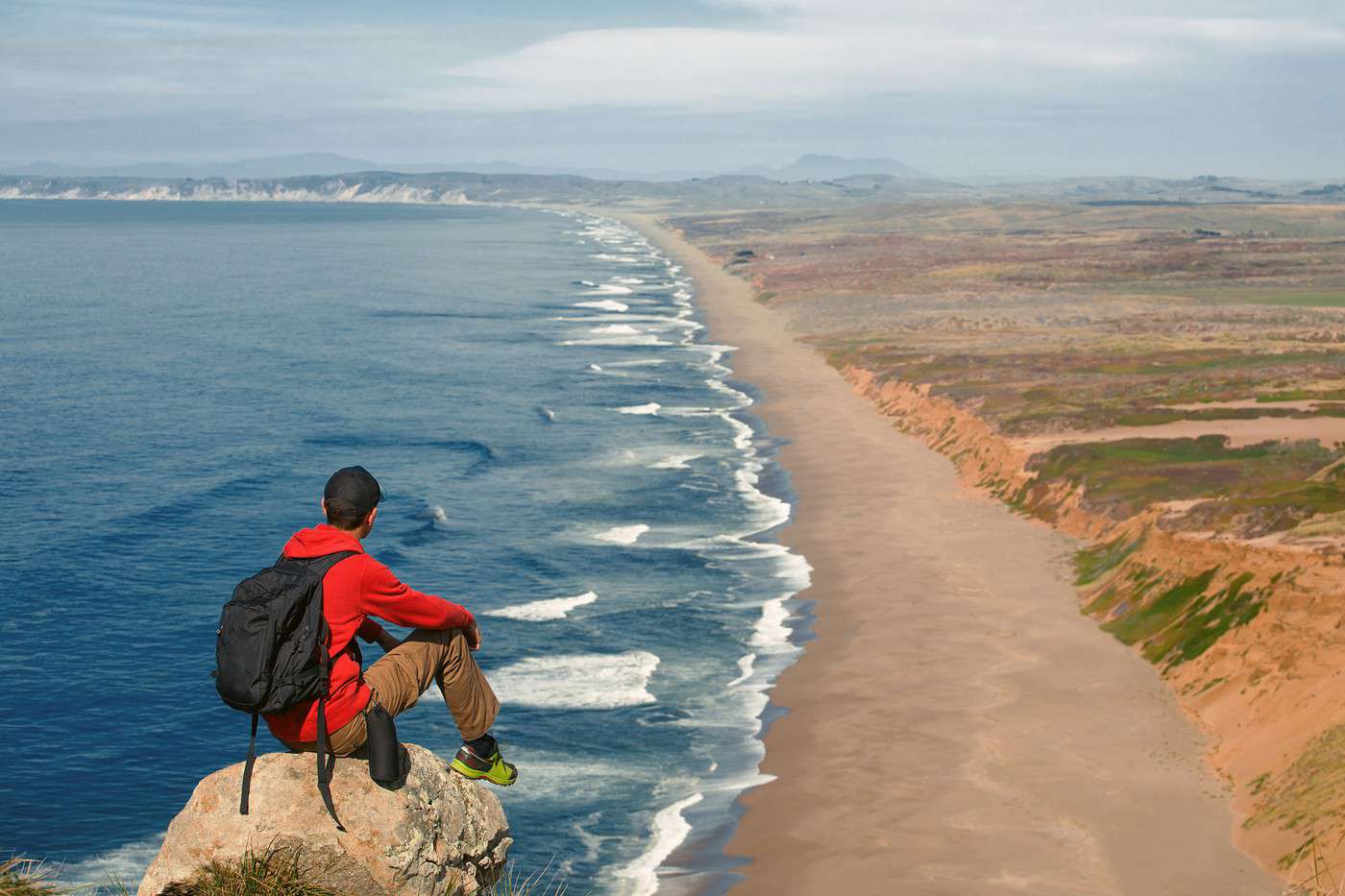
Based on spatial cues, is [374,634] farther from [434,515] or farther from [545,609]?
[434,515]

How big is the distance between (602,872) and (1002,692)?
37.7ft

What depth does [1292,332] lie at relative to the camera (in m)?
90.4

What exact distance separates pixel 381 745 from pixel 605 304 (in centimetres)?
12691

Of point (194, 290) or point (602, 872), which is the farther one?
point (194, 290)

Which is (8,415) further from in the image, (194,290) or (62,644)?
(194,290)

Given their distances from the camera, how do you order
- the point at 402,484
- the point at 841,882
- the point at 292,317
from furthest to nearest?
the point at 292,317 < the point at 402,484 < the point at 841,882

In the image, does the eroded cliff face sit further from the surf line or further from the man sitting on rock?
the man sitting on rock

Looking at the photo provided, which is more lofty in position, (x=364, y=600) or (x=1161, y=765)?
(x=364, y=600)

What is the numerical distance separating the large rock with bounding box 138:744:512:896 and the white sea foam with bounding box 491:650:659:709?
860 inches

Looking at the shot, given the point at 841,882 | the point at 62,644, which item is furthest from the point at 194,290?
the point at 841,882

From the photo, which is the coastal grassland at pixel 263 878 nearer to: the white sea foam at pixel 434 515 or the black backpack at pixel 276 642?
the black backpack at pixel 276 642

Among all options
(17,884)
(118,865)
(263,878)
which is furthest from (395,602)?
(118,865)

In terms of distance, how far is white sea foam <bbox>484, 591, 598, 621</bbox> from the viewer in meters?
38.3

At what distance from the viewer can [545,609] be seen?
38906 mm
